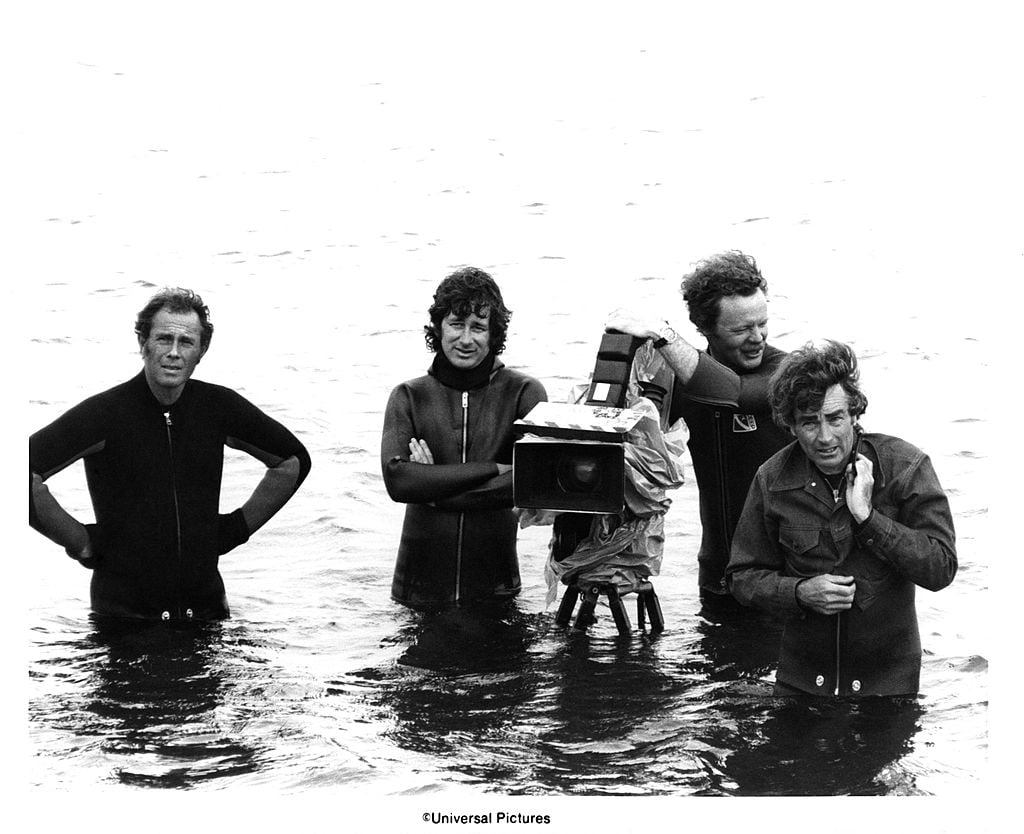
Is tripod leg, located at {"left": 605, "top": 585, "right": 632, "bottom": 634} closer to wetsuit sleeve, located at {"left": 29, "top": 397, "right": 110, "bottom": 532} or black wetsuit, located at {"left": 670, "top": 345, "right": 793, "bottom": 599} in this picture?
black wetsuit, located at {"left": 670, "top": 345, "right": 793, "bottom": 599}

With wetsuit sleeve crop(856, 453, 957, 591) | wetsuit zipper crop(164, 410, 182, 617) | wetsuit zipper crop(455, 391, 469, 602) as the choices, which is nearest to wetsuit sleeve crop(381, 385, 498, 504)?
wetsuit zipper crop(455, 391, 469, 602)

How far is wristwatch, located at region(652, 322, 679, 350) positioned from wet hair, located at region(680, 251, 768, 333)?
1.60 feet

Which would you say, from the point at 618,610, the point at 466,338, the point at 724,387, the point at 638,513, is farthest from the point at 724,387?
the point at 466,338

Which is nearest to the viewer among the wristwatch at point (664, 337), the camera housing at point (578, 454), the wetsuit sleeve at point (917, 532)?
the wetsuit sleeve at point (917, 532)

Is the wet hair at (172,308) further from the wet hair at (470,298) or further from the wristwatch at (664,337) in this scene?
the wristwatch at (664,337)

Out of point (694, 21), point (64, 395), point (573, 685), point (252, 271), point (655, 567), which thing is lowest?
point (573, 685)

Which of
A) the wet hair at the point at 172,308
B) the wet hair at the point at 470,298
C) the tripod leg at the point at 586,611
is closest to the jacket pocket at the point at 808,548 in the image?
the tripod leg at the point at 586,611

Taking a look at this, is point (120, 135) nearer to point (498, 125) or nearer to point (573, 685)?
point (498, 125)

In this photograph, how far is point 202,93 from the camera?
15.9 m

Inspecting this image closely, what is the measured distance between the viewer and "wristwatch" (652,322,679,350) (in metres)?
5.43

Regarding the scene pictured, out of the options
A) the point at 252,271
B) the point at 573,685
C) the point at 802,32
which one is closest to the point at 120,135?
the point at 252,271

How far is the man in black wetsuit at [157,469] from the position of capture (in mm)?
5793

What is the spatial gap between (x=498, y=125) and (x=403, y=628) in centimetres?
1048

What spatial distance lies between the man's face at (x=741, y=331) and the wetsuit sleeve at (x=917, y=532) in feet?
4.58
